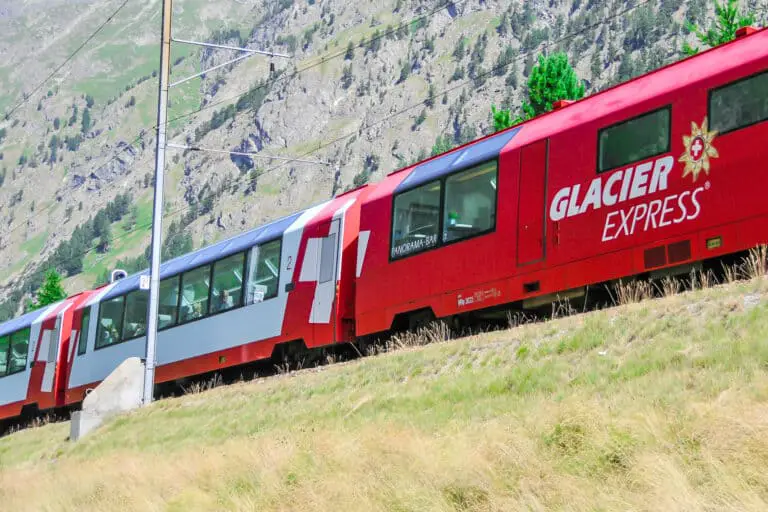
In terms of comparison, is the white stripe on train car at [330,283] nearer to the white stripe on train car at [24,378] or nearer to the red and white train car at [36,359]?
the red and white train car at [36,359]

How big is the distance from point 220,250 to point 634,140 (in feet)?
38.6

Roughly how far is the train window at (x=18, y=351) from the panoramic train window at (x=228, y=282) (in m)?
11.5

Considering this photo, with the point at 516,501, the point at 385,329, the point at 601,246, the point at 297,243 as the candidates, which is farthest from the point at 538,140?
the point at 516,501

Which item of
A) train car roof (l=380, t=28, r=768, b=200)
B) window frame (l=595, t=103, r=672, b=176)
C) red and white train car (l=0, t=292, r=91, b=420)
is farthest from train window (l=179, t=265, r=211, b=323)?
window frame (l=595, t=103, r=672, b=176)

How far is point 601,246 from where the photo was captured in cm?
1405

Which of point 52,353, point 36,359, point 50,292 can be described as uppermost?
point 52,353

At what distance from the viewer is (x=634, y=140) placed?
1384 centimetres

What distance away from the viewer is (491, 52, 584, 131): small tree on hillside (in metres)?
41.8

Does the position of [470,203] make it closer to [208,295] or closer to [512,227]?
[512,227]

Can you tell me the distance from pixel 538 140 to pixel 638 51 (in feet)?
607

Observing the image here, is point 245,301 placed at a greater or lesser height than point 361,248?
lesser

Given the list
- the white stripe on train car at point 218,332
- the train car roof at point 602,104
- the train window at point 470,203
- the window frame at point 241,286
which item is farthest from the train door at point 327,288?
the train window at point 470,203

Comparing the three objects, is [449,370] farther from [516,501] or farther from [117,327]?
[117,327]

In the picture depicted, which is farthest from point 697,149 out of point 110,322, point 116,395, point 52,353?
point 52,353
